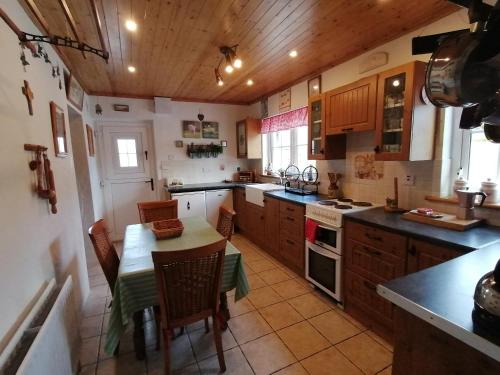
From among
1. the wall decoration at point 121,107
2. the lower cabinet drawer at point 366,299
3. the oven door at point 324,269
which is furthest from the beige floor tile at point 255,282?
the wall decoration at point 121,107

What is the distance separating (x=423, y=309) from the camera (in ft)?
2.70

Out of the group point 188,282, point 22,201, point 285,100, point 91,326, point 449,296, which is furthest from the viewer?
point 285,100

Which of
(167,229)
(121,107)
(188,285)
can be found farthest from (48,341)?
(121,107)

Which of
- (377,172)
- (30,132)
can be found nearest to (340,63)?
(377,172)

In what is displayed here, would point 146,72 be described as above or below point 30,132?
above

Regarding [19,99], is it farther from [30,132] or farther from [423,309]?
[423,309]

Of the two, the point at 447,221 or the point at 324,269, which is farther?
the point at 324,269

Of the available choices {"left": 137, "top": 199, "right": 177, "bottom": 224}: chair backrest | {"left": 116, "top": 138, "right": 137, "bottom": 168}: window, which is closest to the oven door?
{"left": 137, "top": 199, "right": 177, "bottom": 224}: chair backrest

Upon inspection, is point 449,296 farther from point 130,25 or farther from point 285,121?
point 285,121

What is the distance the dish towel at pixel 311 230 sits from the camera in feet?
7.95

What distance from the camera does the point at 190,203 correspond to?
4.09m

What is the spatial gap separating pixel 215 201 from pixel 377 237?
2.88 meters

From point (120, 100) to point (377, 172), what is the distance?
156 inches

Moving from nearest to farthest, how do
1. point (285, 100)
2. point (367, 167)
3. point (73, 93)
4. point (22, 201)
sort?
point (22, 201)
point (367, 167)
point (73, 93)
point (285, 100)
